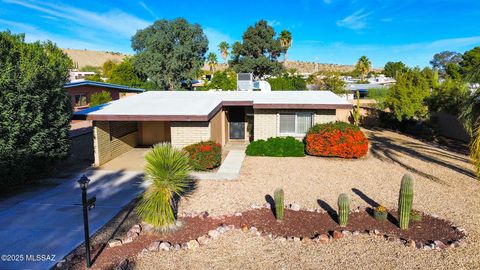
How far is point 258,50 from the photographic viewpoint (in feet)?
208

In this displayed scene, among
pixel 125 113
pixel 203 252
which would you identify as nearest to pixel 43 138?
pixel 125 113

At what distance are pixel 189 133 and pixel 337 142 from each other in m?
7.08

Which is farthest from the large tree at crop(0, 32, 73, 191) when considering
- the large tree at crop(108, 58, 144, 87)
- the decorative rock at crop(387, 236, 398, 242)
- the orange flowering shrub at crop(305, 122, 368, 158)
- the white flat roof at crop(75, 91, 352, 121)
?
the large tree at crop(108, 58, 144, 87)

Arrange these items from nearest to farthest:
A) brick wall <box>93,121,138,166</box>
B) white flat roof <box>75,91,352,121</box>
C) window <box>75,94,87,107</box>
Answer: white flat roof <box>75,91,352,121</box>
brick wall <box>93,121,138,166</box>
window <box>75,94,87,107</box>

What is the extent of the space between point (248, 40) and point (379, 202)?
56.6 meters

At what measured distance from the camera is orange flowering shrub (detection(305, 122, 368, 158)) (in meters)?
16.0

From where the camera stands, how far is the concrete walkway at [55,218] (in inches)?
304

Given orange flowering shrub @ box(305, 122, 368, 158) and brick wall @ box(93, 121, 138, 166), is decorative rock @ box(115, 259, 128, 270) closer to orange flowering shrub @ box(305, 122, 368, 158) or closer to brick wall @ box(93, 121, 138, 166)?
brick wall @ box(93, 121, 138, 166)

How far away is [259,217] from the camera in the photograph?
31.0ft

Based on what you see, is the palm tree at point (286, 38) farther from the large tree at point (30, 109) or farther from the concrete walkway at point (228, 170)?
the large tree at point (30, 109)

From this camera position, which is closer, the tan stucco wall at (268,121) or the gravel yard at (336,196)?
the gravel yard at (336,196)

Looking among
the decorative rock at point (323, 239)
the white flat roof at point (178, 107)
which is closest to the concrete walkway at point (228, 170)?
the white flat roof at point (178, 107)

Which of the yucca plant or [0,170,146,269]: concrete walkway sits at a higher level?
the yucca plant

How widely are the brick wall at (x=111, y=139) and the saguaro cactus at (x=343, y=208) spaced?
11.1 meters
